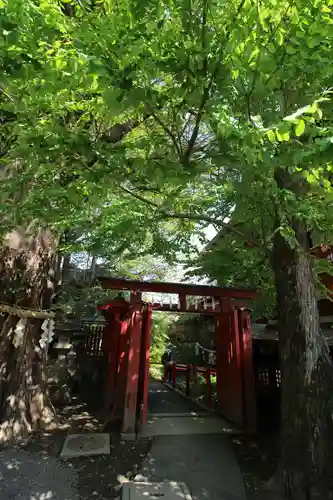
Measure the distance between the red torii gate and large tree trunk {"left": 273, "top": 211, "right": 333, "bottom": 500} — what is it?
9.55ft

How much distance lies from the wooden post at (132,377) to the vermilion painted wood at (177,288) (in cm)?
51

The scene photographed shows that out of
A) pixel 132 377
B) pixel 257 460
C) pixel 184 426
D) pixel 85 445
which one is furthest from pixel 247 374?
pixel 85 445

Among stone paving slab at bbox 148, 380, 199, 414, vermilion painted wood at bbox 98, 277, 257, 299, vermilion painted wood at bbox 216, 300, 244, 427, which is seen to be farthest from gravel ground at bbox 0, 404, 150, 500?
vermilion painted wood at bbox 98, 277, 257, 299

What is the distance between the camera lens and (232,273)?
8.47 m

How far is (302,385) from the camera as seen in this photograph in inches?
159

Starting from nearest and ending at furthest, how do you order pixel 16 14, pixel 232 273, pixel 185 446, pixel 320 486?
pixel 16 14 < pixel 320 486 < pixel 185 446 < pixel 232 273

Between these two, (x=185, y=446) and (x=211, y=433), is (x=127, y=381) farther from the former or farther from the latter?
(x=211, y=433)

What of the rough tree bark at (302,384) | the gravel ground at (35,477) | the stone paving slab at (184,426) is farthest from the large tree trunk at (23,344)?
the rough tree bark at (302,384)

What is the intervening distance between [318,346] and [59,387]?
749 centimetres

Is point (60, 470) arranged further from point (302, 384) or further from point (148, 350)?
point (302, 384)

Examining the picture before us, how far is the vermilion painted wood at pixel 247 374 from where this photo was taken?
22.0 ft

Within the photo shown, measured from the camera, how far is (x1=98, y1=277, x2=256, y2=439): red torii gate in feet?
21.3

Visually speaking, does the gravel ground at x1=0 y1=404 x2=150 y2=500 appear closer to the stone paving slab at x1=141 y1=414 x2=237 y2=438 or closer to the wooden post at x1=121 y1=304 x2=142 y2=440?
the wooden post at x1=121 y1=304 x2=142 y2=440

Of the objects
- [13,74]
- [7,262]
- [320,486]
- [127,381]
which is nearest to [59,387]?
[127,381]
